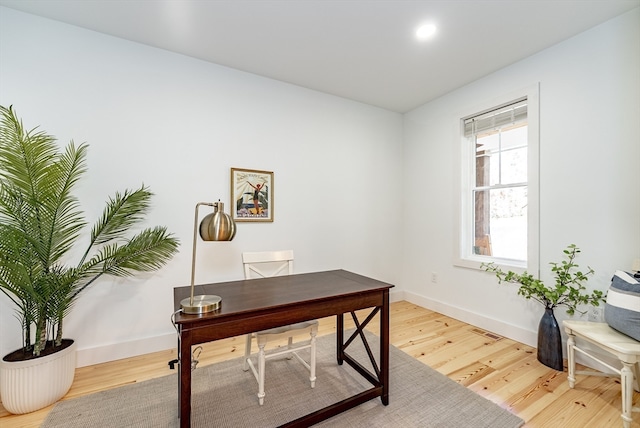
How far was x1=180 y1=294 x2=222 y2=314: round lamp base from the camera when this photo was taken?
1.31 meters

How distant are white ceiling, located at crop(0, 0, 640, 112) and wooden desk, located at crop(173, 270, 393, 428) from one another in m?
1.97

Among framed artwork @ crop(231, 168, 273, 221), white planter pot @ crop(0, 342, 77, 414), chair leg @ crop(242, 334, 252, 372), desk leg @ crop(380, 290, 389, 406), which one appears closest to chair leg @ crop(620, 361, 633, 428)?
desk leg @ crop(380, 290, 389, 406)

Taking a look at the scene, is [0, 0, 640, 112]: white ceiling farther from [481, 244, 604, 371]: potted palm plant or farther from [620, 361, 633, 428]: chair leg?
[620, 361, 633, 428]: chair leg

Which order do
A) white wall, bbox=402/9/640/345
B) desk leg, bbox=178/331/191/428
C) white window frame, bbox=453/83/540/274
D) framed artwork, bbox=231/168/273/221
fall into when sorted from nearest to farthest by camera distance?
desk leg, bbox=178/331/191/428
white wall, bbox=402/9/640/345
white window frame, bbox=453/83/540/274
framed artwork, bbox=231/168/273/221

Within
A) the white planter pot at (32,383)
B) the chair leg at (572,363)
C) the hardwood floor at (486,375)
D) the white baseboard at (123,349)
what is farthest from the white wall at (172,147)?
the chair leg at (572,363)

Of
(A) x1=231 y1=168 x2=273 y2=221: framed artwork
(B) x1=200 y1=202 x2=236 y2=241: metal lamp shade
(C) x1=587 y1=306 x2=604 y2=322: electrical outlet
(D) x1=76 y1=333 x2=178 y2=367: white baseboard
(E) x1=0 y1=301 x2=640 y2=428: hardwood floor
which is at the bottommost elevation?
(E) x1=0 y1=301 x2=640 y2=428: hardwood floor

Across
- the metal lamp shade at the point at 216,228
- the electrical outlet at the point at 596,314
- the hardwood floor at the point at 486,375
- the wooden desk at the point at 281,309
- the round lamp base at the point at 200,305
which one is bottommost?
the hardwood floor at the point at 486,375

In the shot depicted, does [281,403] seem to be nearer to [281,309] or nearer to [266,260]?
[281,309]

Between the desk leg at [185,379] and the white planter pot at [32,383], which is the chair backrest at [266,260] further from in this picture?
the white planter pot at [32,383]

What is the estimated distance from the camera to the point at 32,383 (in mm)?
1704

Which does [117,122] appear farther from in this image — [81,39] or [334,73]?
[334,73]

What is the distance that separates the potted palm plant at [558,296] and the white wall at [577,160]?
0.08 m

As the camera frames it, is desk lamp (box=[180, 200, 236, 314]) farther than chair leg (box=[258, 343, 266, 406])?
No

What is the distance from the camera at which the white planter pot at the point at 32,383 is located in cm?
167
